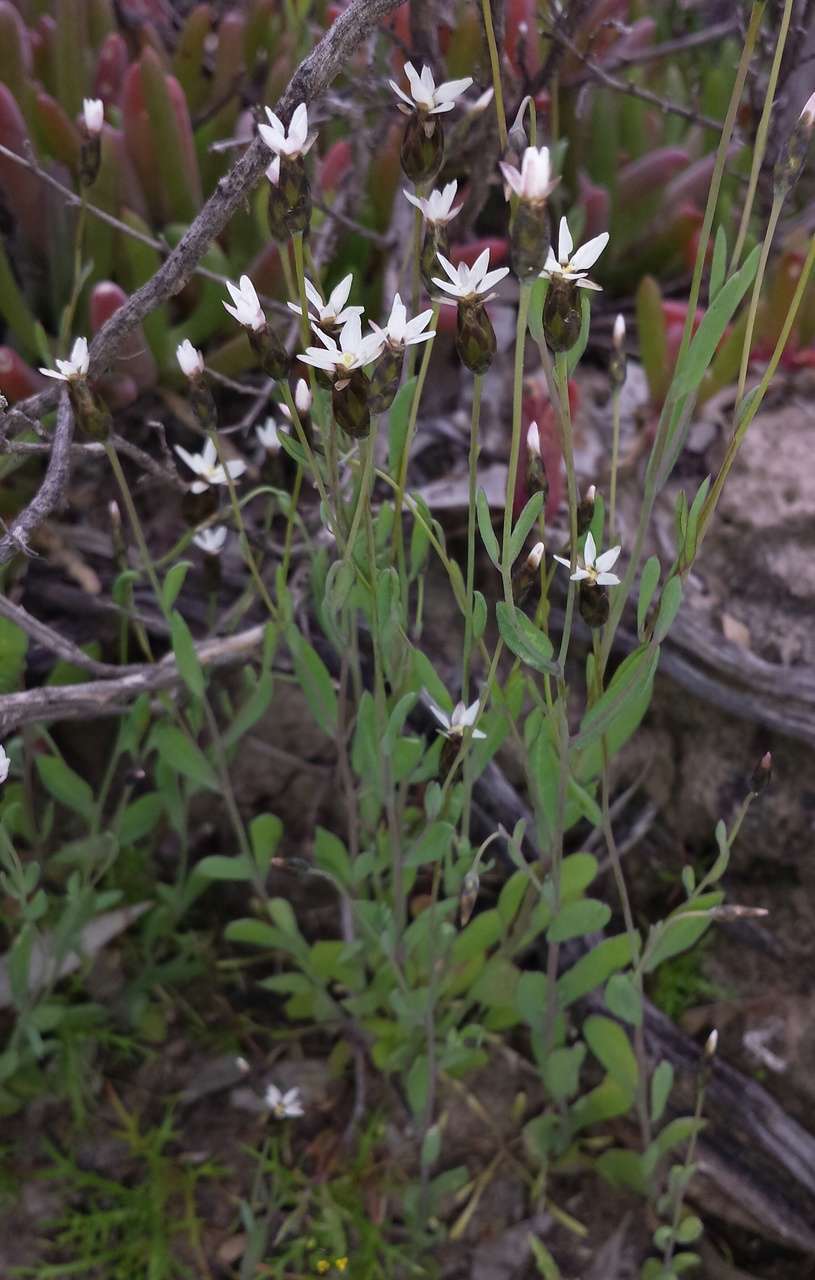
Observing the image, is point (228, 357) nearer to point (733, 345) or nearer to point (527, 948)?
point (733, 345)

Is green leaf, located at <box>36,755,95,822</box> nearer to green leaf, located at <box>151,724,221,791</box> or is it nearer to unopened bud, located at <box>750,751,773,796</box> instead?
green leaf, located at <box>151,724,221,791</box>

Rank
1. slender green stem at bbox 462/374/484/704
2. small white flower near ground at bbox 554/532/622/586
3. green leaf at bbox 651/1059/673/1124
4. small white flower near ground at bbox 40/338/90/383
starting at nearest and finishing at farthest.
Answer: slender green stem at bbox 462/374/484/704 < small white flower near ground at bbox 554/532/622/586 < small white flower near ground at bbox 40/338/90/383 < green leaf at bbox 651/1059/673/1124

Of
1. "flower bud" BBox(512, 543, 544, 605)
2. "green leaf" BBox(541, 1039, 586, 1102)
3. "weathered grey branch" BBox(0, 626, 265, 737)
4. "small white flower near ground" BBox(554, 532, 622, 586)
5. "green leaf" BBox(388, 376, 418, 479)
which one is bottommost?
"green leaf" BBox(541, 1039, 586, 1102)

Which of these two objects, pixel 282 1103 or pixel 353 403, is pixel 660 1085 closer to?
pixel 282 1103

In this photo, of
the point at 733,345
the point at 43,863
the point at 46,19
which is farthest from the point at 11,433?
the point at 733,345

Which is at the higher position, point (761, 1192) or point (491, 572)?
point (491, 572)

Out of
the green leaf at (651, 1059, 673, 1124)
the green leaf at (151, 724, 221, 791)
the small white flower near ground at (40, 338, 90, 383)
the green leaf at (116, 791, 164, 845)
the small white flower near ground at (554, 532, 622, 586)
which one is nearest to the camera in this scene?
the small white flower near ground at (554, 532, 622, 586)

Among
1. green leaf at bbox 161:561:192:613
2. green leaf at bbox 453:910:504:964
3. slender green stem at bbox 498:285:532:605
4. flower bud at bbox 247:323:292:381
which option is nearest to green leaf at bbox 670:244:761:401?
slender green stem at bbox 498:285:532:605
